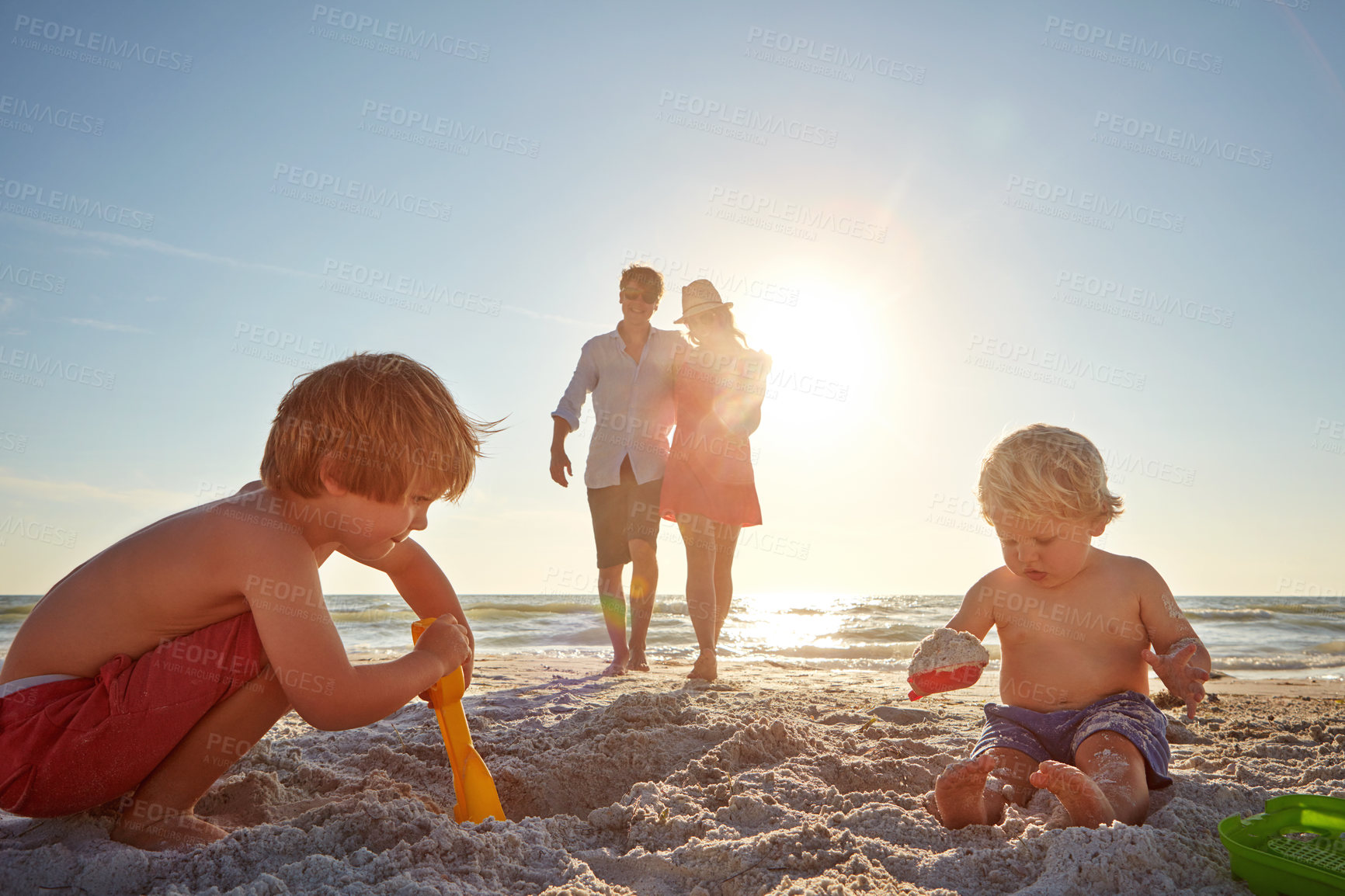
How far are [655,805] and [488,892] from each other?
1.98ft

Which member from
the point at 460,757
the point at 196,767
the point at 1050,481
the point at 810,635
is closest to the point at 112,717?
the point at 196,767

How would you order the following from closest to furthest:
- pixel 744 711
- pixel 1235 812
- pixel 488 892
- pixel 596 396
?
pixel 488 892, pixel 1235 812, pixel 744 711, pixel 596 396

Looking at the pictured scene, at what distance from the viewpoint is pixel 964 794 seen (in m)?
1.72

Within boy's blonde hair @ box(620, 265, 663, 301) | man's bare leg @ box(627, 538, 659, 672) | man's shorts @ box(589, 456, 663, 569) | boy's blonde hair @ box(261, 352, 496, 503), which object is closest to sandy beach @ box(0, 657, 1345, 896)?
boy's blonde hair @ box(261, 352, 496, 503)

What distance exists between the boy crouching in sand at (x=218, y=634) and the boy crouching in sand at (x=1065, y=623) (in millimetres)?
1673

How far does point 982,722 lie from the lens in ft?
10.2

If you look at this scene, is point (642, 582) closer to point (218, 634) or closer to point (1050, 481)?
point (1050, 481)

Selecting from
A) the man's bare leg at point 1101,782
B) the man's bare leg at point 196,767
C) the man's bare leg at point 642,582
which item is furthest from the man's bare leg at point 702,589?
the man's bare leg at point 196,767

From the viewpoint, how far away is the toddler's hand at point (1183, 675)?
1.97 metres

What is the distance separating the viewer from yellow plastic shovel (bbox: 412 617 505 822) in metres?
1.86

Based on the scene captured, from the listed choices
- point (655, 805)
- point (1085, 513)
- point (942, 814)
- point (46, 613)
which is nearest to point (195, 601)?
point (46, 613)

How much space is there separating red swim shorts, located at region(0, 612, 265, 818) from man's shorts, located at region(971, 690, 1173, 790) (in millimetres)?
2044

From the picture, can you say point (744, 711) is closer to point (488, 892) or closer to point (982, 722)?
point (982, 722)

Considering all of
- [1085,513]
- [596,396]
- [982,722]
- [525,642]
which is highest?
[596,396]
